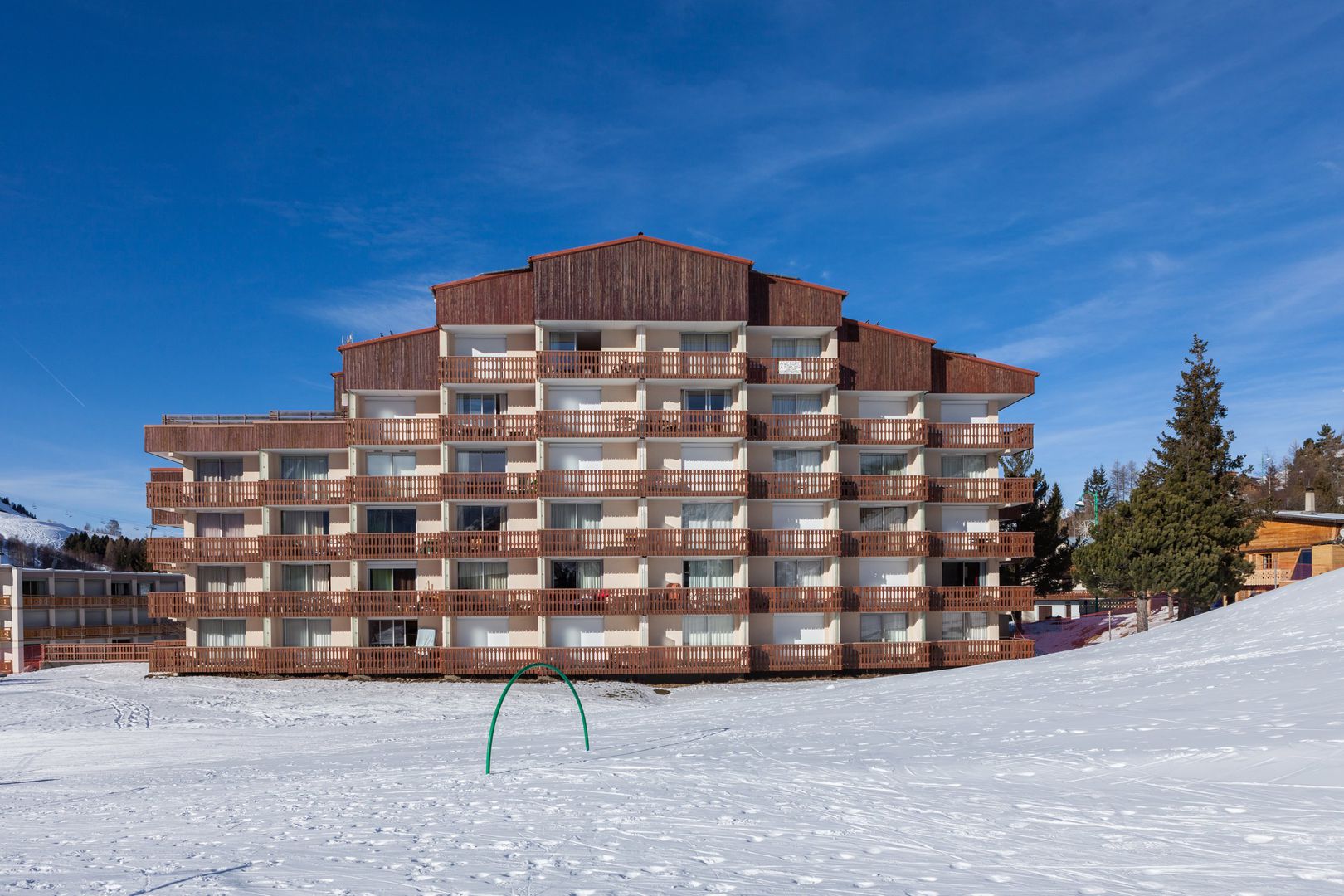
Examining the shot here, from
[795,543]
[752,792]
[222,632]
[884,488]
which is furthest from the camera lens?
[222,632]

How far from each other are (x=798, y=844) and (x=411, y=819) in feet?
17.6

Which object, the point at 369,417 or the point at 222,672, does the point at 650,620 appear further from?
the point at 222,672

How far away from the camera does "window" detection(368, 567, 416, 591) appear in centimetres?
3981

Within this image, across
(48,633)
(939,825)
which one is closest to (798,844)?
(939,825)

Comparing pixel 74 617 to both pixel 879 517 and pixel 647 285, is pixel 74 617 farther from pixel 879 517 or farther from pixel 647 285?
pixel 879 517

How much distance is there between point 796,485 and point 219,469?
2721 cm

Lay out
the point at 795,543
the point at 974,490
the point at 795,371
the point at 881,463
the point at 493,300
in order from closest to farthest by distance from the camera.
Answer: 1. the point at 795,543
2. the point at 493,300
3. the point at 795,371
4. the point at 974,490
5. the point at 881,463

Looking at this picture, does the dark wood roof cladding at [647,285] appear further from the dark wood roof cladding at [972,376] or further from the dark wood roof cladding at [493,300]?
the dark wood roof cladding at [972,376]

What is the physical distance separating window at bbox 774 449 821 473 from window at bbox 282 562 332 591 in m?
21.4

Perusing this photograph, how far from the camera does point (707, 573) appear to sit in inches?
1545

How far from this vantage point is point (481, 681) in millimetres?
37594

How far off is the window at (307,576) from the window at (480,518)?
7096 millimetres

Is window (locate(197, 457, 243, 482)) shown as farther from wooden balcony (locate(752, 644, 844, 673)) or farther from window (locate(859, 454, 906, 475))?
window (locate(859, 454, 906, 475))

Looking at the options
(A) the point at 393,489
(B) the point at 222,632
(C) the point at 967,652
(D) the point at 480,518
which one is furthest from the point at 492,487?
(C) the point at 967,652
